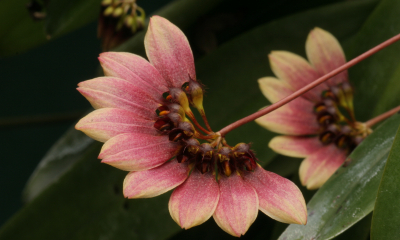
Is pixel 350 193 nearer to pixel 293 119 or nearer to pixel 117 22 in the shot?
pixel 293 119

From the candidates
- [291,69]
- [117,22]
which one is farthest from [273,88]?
[117,22]

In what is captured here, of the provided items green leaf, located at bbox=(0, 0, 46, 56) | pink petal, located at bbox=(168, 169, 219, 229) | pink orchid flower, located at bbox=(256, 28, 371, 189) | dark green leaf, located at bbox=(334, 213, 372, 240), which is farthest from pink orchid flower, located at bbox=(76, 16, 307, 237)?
green leaf, located at bbox=(0, 0, 46, 56)

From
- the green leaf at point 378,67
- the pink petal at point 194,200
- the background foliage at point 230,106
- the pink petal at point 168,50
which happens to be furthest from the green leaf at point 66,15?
the green leaf at point 378,67

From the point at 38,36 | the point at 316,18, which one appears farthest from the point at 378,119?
the point at 38,36

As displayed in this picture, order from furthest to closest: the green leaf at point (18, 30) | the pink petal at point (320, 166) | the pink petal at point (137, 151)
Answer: the green leaf at point (18, 30), the pink petal at point (320, 166), the pink petal at point (137, 151)

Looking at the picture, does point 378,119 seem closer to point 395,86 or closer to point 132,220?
point 395,86

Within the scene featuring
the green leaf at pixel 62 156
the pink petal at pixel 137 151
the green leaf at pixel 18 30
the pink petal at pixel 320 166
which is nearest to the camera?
the pink petal at pixel 137 151

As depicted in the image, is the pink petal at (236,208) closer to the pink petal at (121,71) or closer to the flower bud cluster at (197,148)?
the flower bud cluster at (197,148)
